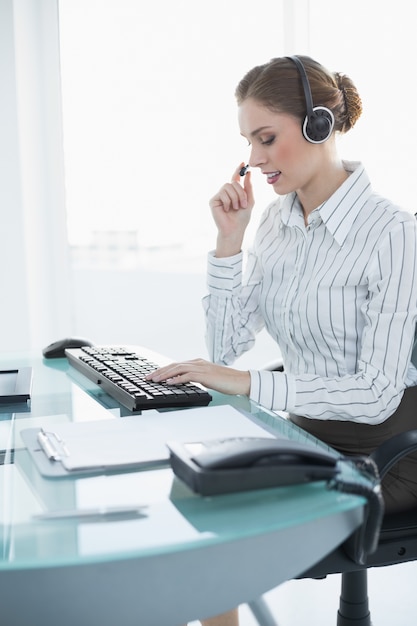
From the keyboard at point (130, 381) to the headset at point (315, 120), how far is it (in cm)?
57

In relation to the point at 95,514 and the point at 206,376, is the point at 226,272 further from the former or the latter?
the point at 95,514

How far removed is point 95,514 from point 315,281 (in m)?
0.90

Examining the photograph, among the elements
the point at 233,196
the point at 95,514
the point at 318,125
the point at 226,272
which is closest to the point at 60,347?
the point at 226,272

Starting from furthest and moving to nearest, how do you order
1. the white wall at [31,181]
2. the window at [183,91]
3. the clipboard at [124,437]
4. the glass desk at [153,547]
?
the window at [183,91]
the white wall at [31,181]
the clipboard at [124,437]
the glass desk at [153,547]

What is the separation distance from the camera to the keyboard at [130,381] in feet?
3.94

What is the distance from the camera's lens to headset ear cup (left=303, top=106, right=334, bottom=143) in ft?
5.03

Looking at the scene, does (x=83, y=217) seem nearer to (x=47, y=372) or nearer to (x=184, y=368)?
(x=47, y=372)

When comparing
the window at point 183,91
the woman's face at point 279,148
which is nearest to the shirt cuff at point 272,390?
the woman's face at point 279,148

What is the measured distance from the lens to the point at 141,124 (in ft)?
10.6

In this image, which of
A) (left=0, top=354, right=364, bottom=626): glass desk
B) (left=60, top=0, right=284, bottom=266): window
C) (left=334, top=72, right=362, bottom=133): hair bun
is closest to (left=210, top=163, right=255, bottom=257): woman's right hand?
(left=334, top=72, right=362, bottom=133): hair bun

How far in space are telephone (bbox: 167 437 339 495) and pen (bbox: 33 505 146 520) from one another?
7 centimetres

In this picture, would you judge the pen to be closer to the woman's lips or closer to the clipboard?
the clipboard

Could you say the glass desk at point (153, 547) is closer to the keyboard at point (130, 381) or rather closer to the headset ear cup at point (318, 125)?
the keyboard at point (130, 381)

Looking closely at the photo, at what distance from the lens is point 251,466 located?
792mm
